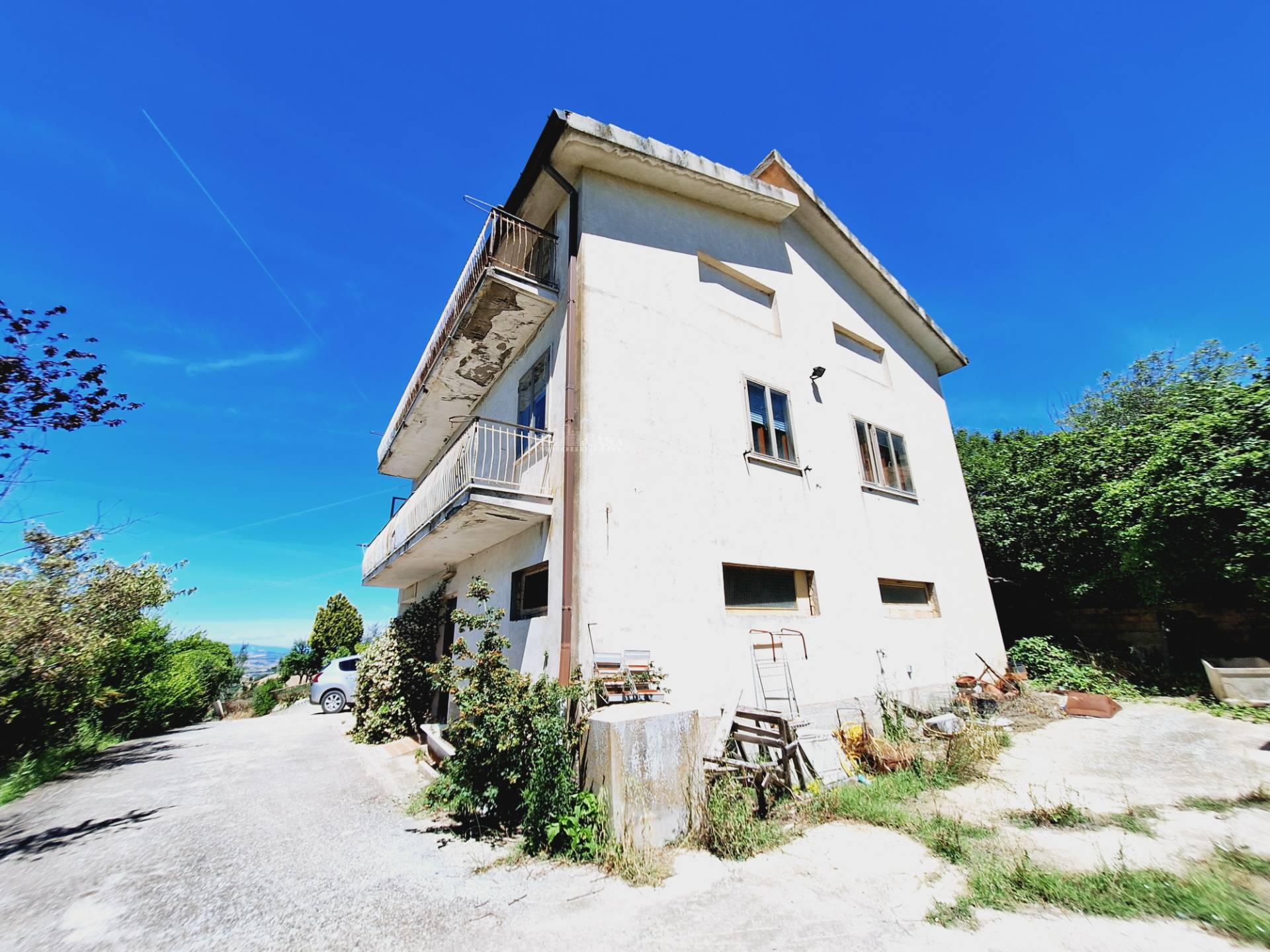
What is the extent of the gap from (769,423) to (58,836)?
1062cm

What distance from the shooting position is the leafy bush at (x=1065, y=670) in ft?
36.0

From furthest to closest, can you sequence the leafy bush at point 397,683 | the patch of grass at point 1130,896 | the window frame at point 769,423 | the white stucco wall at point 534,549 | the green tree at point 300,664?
the green tree at point 300,664 < the leafy bush at point 397,683 < the window frame at point 769,423 < the white stucco wall at point 534,549 < the patch of grass at point 1130,896

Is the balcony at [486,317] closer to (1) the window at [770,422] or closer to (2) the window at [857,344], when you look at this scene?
(1) the window at [770,422]

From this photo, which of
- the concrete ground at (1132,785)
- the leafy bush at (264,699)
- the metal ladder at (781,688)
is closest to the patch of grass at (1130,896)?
the concrete ground at (1132,785)

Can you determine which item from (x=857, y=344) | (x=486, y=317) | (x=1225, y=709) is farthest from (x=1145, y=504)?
A: (x=486, y=317)

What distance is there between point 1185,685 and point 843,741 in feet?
28.8

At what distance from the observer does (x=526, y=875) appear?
4215mm

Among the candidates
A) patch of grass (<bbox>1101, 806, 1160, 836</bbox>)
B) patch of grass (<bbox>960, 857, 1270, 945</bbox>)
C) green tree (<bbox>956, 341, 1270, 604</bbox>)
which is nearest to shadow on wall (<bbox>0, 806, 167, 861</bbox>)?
patch of grass (<bbox>960, 857, 1270, 945</bbox>)

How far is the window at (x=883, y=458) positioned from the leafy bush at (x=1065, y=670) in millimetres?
5069

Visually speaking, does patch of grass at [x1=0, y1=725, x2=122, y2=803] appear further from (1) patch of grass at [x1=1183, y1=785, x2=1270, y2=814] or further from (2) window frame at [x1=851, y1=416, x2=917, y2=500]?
(2) window frame at [x1=851, y1=416, x2=917, y2=500]

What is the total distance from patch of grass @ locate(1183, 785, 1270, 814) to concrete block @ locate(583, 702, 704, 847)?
4.95 m

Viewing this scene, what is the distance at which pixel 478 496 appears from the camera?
6617mm

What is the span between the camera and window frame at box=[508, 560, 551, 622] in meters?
7.14

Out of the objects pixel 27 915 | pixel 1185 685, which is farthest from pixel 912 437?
pixel 27 915
